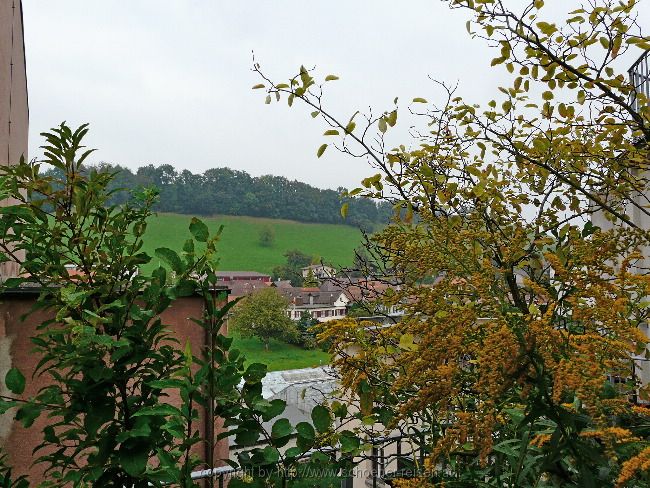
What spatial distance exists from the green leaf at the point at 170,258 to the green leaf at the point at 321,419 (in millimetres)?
460

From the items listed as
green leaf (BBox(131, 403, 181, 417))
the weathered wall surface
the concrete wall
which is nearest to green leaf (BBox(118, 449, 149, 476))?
green leaf (BBox(131, 403, 181, 417))

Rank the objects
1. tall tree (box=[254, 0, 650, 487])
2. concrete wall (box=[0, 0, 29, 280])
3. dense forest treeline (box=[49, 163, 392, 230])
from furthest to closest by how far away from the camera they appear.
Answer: dense forest treeline (box=[49, 163, 392, 230]) → concrete wall (box=[0, 0, 29, 280]) → tall tree (box=[254, 0, 650, 487])

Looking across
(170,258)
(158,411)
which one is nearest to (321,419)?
(158,411)

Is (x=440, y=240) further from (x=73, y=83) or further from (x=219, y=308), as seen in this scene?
(x=73, y=83)

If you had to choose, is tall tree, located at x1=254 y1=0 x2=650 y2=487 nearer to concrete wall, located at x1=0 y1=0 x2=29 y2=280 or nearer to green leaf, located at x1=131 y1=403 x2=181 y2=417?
green leaf, located at x1=131 y1=403 x2=181 y2=417

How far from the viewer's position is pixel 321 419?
3.56ft

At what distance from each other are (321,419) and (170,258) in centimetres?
52

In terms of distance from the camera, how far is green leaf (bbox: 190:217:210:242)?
3.53 ft

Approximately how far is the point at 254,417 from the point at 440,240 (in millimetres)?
586

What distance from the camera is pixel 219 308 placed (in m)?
1.08

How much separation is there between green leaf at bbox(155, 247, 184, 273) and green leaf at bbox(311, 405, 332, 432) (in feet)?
1.51

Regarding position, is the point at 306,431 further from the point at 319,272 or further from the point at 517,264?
the point at 319,272

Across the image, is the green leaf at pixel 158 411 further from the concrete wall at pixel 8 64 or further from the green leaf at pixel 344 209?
the concrete wall at pixel 8 64

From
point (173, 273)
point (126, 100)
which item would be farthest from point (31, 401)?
point (126, 100)
